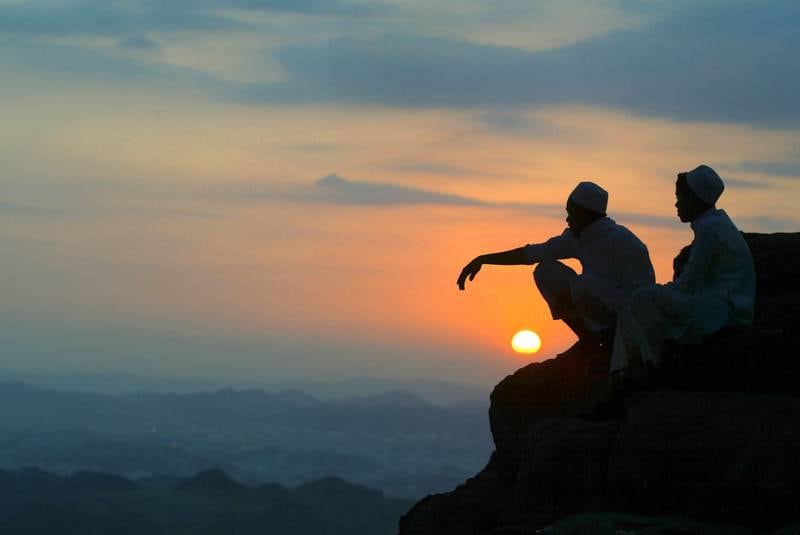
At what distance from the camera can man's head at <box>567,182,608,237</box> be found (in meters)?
14.3

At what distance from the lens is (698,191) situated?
13328 mm

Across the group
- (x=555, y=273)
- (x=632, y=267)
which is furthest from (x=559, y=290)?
(x=632, y=267)

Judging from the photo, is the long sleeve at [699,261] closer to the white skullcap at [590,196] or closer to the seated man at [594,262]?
the seated man at [594,262]

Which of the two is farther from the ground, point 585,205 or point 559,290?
point 585,205

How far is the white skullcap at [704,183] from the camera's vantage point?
13.3 meters

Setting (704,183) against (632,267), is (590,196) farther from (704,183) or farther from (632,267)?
(704,183)

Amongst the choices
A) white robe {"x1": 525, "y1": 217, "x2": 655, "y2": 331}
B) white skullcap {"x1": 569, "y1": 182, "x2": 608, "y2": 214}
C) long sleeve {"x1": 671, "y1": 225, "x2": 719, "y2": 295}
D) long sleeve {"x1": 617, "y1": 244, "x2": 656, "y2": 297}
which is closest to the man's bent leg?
white robe {"x1": 525, "y1": 217, "x2": 655, "y2": 331}

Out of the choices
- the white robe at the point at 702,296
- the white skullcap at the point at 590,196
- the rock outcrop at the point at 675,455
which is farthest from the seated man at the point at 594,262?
the rock outcrop at the point at 675,455

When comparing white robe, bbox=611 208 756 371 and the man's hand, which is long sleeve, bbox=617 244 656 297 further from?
the man's hand

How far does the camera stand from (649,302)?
44.2 ft

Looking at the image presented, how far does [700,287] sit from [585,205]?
168 centimetres

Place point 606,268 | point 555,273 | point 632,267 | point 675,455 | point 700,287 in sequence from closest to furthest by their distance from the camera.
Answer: point 675,455
point 700,287
point 632,267
point 606,268
point 555,273

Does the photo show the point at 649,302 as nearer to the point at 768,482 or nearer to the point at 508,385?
the point at 768,482

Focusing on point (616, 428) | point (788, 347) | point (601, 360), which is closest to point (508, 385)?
point (601, 360)
